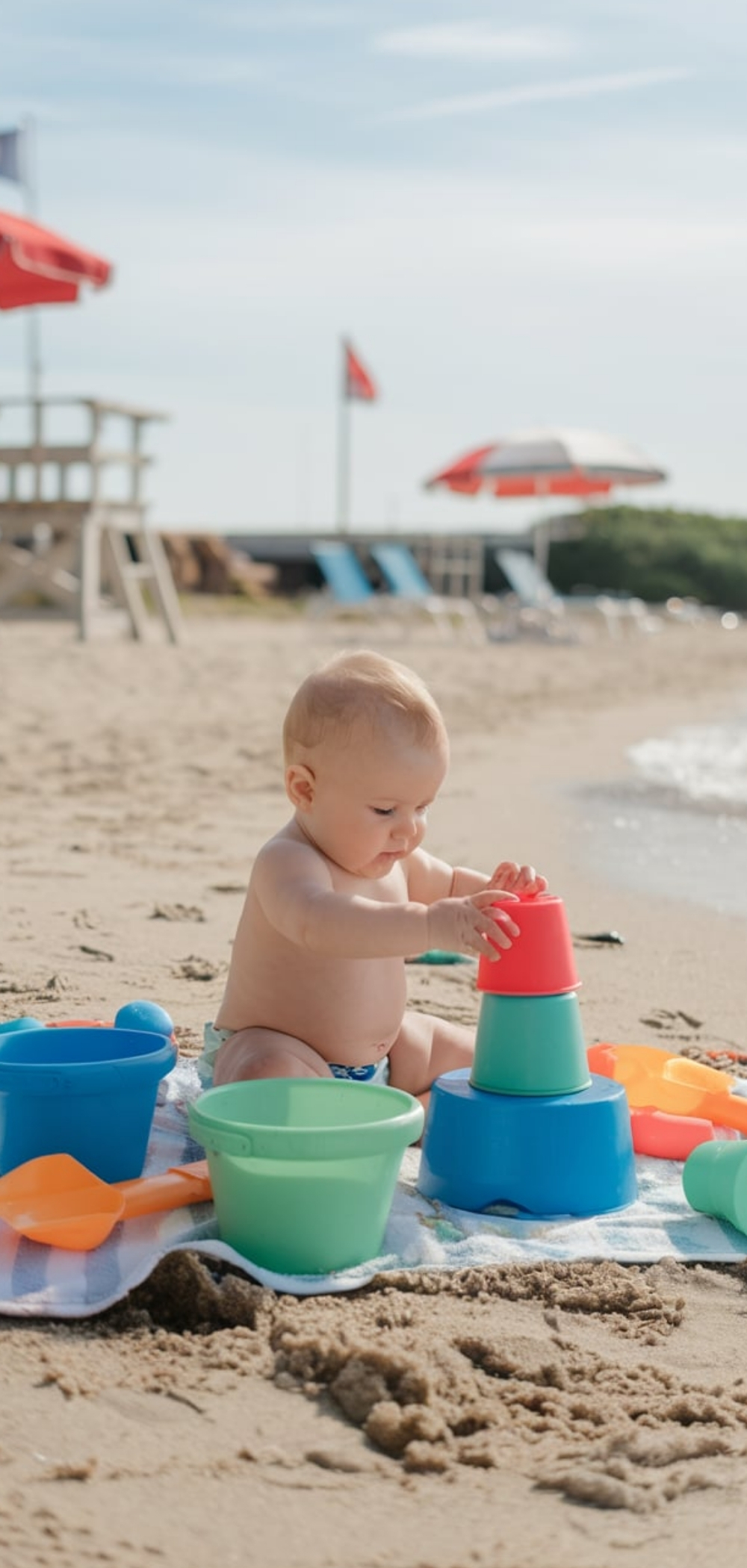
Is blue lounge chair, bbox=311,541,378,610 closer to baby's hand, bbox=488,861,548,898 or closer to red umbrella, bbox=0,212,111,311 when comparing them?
red umbrella, bbox=0,212,111,311

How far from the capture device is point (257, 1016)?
2.54 metres

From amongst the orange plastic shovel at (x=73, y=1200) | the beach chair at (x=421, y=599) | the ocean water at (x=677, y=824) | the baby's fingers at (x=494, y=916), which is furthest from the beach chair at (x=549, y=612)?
the orange plastic shovel at (x=73, y=1200)

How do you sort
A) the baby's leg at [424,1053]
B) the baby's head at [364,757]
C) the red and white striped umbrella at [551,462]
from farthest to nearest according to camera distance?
1. the red and white striped umbrella at [551,462]
2. the baby's leg at [424,1053]
3. the baby's head at [364,757]

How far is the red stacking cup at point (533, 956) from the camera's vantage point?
7.84 feet

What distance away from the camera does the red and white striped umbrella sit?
18.6 metres

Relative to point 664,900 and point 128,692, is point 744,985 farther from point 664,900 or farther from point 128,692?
point 128,692

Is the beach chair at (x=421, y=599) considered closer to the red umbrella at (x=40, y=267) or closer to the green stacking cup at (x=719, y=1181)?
the red umbrella at (x=40, y=267)

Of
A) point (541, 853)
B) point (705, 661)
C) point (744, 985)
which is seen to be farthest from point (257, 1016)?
point (705, 661)

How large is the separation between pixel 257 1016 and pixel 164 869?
2.15 metres

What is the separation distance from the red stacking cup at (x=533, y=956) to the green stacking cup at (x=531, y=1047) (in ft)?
0.05

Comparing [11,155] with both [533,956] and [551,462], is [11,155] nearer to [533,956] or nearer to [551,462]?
[551,462]

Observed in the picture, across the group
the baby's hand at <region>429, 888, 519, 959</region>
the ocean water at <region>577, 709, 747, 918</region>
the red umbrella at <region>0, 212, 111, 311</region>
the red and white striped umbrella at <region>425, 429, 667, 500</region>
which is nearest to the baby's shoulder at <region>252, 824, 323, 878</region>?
the baby's hand at <region>429, 888, 519, 959</region>

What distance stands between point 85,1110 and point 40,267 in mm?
9908

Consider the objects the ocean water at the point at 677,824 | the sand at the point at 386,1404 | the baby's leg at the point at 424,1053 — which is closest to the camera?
the sand at the point at 386,1404
